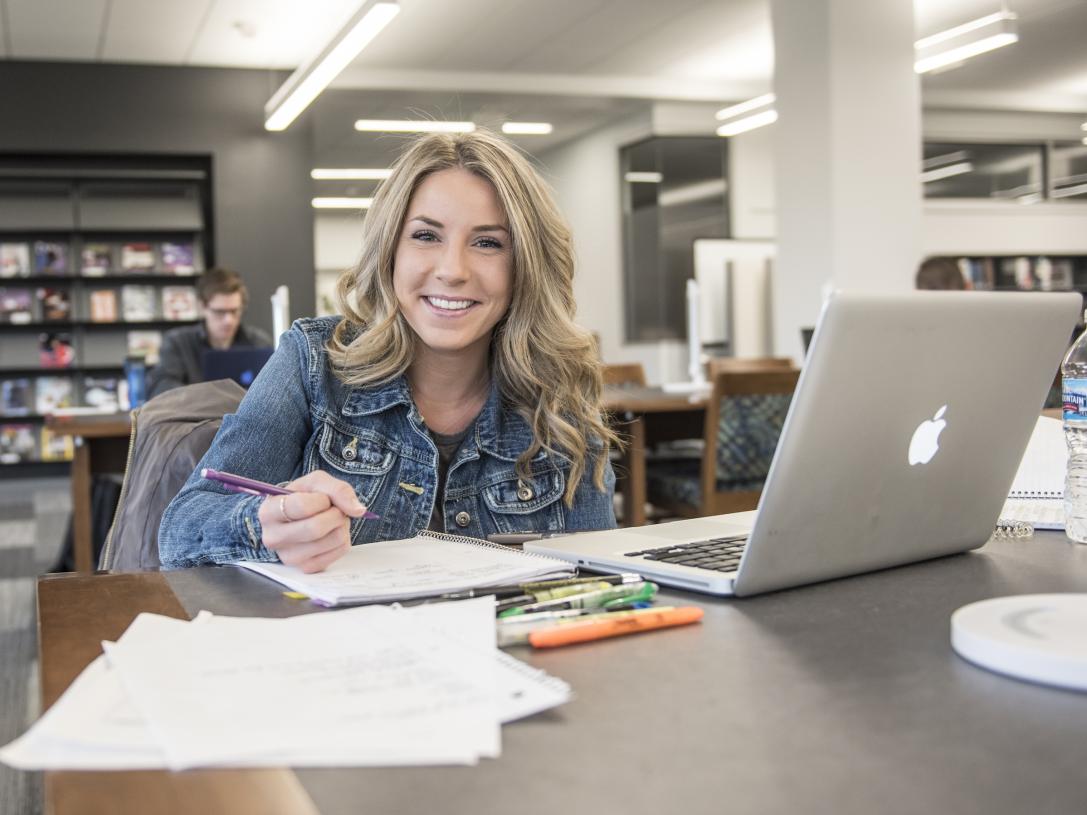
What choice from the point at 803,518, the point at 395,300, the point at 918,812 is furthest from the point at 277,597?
the point at 395,300

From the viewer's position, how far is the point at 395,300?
157 cm

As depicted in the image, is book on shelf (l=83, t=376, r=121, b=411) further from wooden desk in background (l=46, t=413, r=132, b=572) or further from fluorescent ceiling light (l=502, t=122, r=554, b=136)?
wooden desk in background (l=46, t=413, r=132, b=572)

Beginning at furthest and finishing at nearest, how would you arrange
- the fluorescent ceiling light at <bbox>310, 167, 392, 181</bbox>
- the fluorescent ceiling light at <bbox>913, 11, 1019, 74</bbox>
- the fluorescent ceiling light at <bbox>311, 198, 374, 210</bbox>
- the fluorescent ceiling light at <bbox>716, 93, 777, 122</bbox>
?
the fluorescent ceiling light at <bbox>311, 198, 374, 210</bbox>
the fluorescent ceiling light at <bbox>310, 167, 392, 181</bbox>
the fluorescent ceiling light at <bbox>716, 93, 777, 122</bbox>
the fluorescent ceiling light at <bbox>913, 11, 1019, 74</bbox>

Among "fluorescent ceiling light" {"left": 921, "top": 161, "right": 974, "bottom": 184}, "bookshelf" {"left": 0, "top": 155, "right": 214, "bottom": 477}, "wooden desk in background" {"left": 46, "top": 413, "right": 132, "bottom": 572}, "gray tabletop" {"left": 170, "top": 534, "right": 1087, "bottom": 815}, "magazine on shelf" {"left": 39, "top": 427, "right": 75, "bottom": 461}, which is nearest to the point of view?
"gray tabletop" {"left": 170, "top": 534, "right": 1087, "bottom": 815}

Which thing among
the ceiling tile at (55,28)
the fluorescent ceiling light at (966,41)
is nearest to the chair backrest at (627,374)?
the fluorescent ceiling light at (966,41)

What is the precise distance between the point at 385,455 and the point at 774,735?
92 cm

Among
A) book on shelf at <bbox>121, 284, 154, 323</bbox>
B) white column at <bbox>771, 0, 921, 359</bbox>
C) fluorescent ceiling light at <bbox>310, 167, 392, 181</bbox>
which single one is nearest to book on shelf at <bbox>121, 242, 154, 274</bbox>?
book on shelf at <bbox>121, 284, 154, 323</bbox>

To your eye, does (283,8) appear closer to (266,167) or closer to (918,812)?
(266,167)

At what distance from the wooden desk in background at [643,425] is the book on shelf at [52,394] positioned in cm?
590

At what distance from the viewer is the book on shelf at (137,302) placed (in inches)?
335

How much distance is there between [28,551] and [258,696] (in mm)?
5415

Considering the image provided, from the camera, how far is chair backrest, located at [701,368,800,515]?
336cm

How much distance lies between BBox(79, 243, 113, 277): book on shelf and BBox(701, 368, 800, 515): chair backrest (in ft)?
21.0

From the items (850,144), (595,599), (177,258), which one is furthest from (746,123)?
(595,599)
